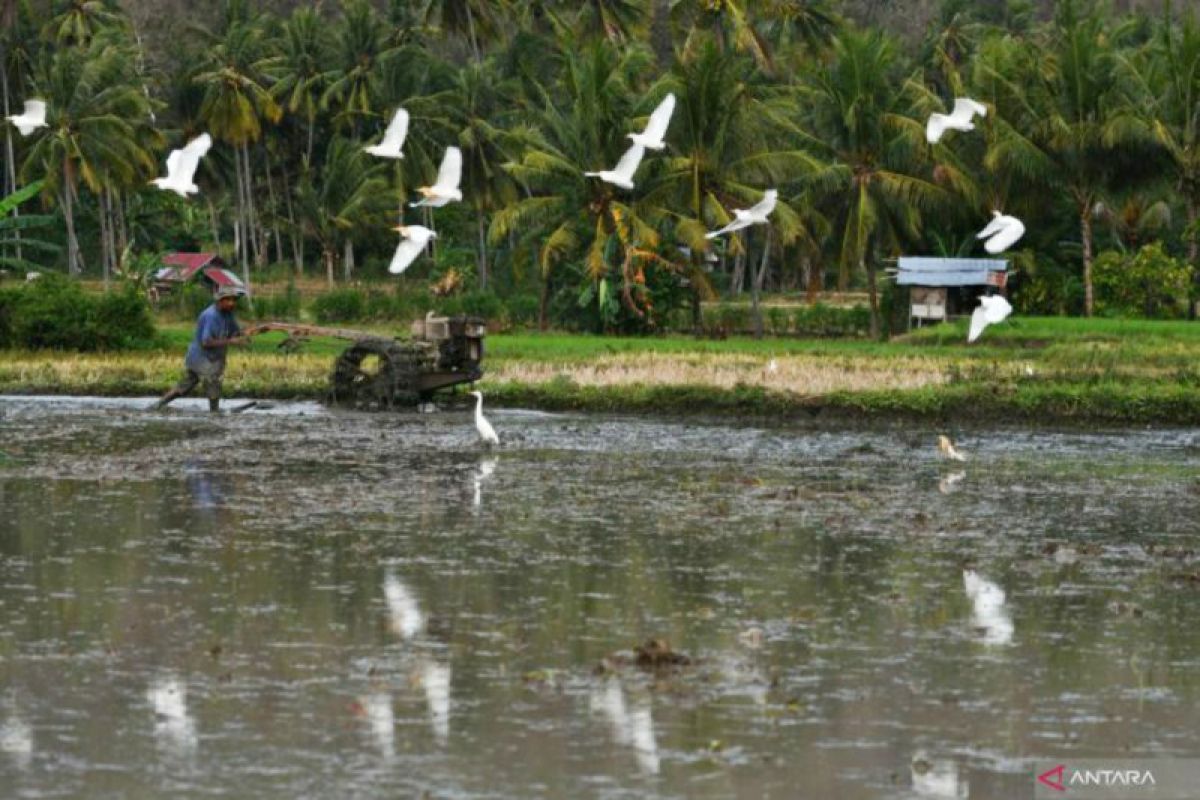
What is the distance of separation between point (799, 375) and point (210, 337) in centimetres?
591

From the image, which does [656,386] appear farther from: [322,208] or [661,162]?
[322,208]

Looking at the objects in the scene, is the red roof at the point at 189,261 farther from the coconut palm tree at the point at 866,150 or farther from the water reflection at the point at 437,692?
the water reflection at the point at 437,692

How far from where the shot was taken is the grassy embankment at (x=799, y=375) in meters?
19.0

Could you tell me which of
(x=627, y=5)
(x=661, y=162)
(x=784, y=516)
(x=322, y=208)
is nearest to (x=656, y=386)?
(x=784, y=516)

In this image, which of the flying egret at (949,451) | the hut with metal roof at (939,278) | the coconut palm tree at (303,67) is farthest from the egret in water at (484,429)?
the coconut palm tree at (303,67)

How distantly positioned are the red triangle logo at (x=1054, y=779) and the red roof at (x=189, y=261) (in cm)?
3790

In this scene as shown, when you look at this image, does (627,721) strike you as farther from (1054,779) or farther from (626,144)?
(626,144)

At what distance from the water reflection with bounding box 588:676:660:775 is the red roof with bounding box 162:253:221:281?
120ft

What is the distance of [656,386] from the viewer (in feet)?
65.7

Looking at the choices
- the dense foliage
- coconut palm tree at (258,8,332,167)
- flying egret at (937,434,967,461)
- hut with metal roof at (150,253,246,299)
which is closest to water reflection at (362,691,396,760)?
flying egret at (937,434,967,461)

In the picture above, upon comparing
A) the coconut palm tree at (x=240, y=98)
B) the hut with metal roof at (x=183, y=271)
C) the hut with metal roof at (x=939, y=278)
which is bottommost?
the hut with metal roof at (x=939, y=278)

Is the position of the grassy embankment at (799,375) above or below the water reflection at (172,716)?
above

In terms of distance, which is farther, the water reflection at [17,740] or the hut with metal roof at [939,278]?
the hut with metal roof at [939,278]

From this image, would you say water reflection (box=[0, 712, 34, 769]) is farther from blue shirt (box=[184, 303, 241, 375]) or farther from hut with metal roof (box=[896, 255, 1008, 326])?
hut with metal roof (box=[896, 255, 1008, 326])
